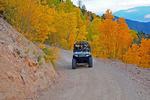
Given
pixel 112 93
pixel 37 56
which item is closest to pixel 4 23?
pixel 37 56

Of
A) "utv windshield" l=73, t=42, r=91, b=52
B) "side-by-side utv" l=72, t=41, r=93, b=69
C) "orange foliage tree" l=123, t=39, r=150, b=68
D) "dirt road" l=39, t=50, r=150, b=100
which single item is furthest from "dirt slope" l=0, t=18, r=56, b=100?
"orange foliage tree" l=123, t=39, r=150, b=68

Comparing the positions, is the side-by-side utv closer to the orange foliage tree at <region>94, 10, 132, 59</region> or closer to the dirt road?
the dirt road

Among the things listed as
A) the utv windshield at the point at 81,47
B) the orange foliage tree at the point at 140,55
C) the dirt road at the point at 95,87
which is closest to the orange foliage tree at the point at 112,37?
the orange foliage tree at the point at 140,55

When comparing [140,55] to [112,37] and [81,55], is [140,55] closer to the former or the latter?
[112,37]

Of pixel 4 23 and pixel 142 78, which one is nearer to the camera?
pixel 4 23

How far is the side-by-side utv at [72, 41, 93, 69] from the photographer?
34.7m

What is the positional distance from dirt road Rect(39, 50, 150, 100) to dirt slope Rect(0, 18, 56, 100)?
796 millimetres

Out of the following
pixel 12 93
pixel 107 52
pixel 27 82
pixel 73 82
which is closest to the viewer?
pixel 12 93

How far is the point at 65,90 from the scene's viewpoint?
23422 mm

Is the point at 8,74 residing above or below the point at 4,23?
below

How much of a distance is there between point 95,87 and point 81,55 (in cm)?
1059

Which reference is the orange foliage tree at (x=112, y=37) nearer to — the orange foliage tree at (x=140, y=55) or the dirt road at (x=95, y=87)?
A: the orange foliage tree at (x=140, y=55)

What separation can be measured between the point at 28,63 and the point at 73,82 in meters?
3.92

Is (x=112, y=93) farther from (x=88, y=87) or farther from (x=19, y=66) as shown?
(x=19, y=66)
